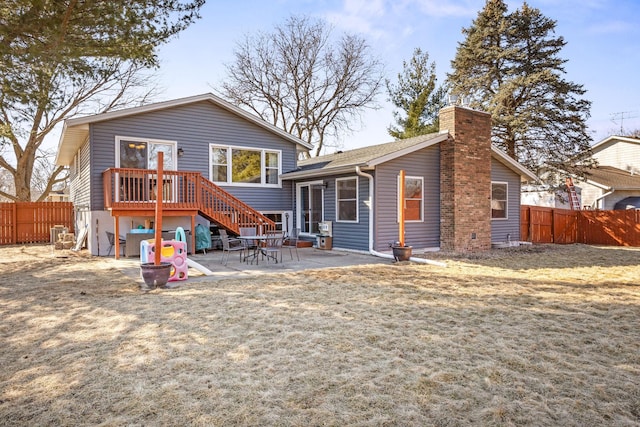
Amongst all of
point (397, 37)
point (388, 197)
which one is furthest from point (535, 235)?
point (397, 37)

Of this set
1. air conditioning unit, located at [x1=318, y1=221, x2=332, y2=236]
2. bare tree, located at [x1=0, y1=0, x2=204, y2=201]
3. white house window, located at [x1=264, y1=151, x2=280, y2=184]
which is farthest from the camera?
white house window, located at [x1=264, y1=151, x2=280, y2=184]

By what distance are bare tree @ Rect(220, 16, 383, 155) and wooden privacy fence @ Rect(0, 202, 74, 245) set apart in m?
12.9

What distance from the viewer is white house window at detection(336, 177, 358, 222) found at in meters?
12.5

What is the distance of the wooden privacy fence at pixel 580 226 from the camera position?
1700cm

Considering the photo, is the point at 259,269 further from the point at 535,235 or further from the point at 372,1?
the point at 535,235

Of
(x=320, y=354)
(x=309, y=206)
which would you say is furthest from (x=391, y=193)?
(x=320, y=354)

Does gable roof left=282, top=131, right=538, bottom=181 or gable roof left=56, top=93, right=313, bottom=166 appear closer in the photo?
gable roof left=282, top=131, right=538, bottom=181

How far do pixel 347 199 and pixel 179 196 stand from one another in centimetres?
515

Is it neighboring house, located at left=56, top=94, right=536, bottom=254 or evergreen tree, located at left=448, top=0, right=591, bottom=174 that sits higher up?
evergreen tree, located at left=448, top=0, right=591, bottom=174

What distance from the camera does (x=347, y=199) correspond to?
12.7 meters

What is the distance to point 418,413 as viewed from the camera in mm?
2801

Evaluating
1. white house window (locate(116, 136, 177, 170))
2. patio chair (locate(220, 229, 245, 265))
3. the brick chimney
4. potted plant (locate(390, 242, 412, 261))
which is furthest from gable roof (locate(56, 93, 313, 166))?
potted plant (locate(390, 242, 412, 261))

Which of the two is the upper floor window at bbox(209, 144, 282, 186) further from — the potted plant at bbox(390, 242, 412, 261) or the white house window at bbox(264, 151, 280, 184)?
the potted plant at bbox(390, 242, 412, 261)

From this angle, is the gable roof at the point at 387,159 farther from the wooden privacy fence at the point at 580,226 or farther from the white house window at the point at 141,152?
the white house window at the point at 141,152
